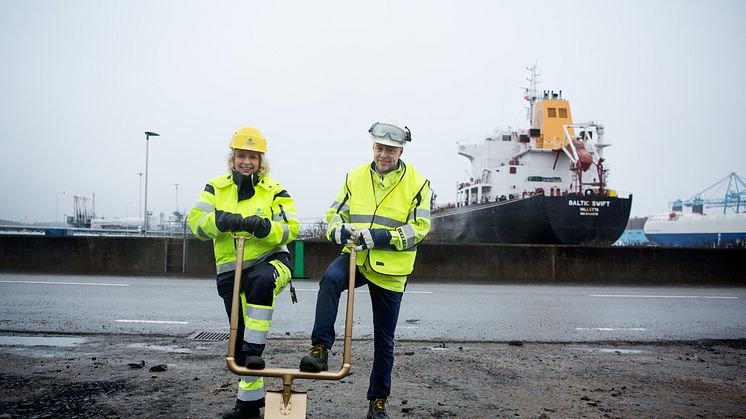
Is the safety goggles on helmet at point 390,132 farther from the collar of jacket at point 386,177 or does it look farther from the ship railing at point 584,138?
the ship railing at point 584,138

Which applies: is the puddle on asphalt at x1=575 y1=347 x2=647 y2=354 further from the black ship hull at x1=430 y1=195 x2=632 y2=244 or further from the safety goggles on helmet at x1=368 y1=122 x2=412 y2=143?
the black ship hull at x1=430 y1=195 x2=632 y2=244

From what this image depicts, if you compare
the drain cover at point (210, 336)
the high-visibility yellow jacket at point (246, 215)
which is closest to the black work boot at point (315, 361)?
the high-visibility yellow jacket at point (246, 215)

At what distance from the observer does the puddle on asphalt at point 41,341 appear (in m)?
5.61

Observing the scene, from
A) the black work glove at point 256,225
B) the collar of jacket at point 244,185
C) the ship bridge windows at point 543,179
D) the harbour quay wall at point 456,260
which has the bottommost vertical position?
the harbour quay wall at point 456,260

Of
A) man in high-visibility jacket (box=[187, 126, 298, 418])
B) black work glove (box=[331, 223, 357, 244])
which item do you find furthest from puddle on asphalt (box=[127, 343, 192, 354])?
black work glove (box=[331, 223, 357, 244])

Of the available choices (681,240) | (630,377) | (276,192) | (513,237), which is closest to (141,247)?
(276,192)

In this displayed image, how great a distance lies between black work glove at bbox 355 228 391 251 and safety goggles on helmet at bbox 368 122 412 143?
25.7 inches

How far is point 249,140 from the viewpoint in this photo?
3873 millimetres

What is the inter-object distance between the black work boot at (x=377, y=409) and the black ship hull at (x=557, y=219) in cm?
2457

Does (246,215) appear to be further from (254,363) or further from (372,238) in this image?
(254,363)

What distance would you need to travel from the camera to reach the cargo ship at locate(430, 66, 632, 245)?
27.2 metres

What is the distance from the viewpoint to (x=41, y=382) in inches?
166

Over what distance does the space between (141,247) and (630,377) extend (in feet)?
39.9

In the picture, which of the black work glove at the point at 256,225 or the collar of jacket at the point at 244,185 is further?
the collar of jacket at the point at 244,185
